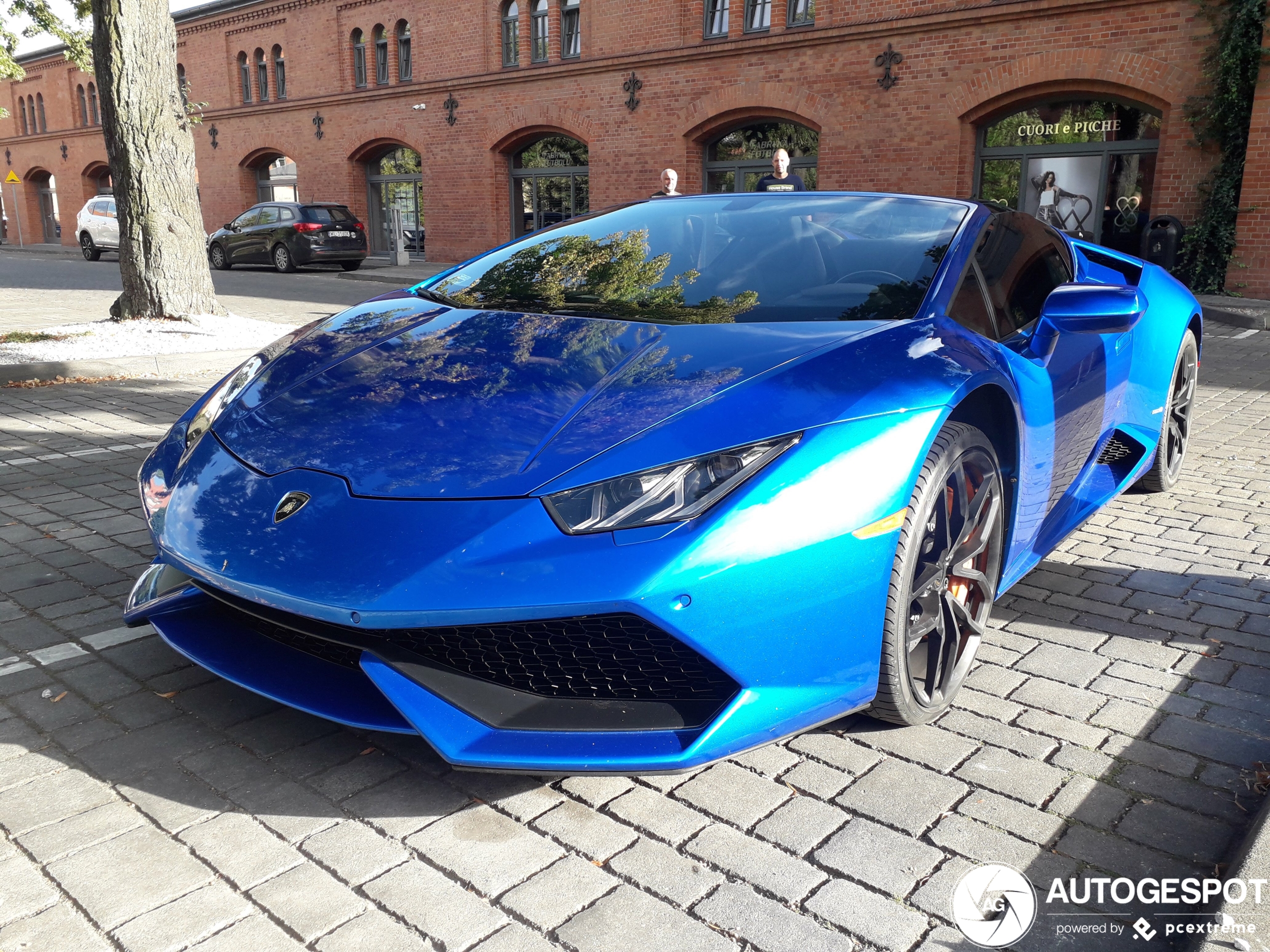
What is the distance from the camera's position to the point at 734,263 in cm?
301

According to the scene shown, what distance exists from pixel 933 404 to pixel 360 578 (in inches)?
51.4

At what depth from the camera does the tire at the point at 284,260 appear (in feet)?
69.2

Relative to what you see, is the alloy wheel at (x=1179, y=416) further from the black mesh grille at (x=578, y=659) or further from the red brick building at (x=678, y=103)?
the red brick building at (x=678, y=103)

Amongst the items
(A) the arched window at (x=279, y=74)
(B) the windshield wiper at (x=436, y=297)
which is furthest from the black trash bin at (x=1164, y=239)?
(A) the arched window at (x=279, y=74)

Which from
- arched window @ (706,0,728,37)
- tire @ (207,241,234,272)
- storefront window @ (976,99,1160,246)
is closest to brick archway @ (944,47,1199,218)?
storefront window @ (976,99,1160,246)

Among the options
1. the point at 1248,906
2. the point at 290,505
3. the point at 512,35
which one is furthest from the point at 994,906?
the point at 512,35

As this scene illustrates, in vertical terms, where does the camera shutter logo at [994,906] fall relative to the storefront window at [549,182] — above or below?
below

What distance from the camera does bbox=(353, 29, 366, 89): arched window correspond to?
2430 cm

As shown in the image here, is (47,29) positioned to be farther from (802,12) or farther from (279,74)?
(802,12)

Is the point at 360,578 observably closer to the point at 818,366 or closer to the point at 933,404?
the point at 818,366

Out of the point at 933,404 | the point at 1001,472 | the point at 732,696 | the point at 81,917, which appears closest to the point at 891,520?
the point at 933,404

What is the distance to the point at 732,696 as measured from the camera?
1.96m

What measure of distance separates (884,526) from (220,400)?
1.86 metres

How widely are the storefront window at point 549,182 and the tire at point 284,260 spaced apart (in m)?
4.76
